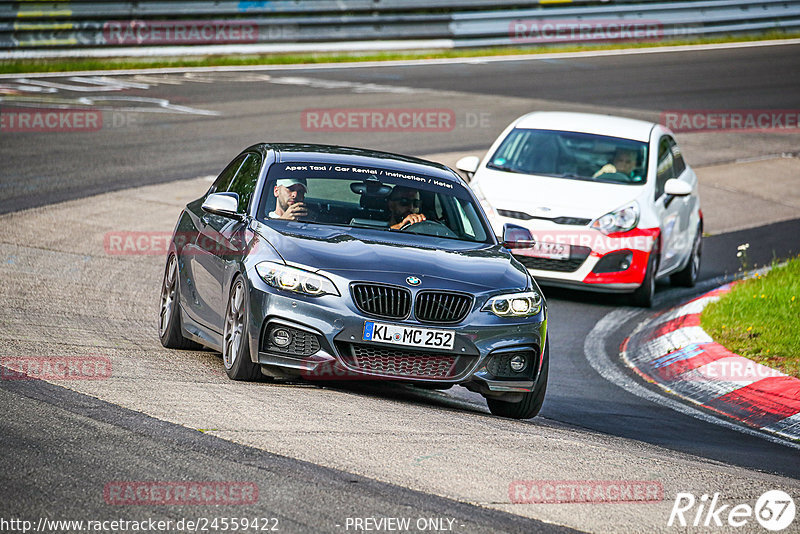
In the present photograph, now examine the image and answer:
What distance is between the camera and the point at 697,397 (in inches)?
382

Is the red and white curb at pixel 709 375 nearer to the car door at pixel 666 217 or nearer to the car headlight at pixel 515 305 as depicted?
the car door at pixel 666 217

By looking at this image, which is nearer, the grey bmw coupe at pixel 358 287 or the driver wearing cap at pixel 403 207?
the grey bmw coupe at pixel 358 287

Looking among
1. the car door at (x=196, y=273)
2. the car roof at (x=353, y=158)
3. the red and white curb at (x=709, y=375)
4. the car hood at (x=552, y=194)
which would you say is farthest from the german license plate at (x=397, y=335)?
the car hood at (x=552, y=194)

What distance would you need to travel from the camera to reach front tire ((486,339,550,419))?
8.02 metres

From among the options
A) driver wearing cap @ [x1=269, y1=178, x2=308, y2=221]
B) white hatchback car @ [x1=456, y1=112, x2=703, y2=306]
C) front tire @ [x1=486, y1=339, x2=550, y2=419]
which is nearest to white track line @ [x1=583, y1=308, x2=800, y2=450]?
white hatchback car @ [x1=456, y1=112, x2=703, y2=306]

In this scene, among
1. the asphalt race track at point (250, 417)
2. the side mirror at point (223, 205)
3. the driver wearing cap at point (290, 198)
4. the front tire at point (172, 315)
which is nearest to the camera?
the asphalt race track at point (250, 417)

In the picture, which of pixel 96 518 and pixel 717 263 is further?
pixel 717 263

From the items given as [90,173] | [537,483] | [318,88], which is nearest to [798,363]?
[537,483]

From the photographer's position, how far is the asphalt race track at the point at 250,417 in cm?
544

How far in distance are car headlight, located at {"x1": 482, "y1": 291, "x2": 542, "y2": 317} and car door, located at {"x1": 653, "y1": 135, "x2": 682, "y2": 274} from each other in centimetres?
546

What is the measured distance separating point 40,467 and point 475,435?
2.38 m

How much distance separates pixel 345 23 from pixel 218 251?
72.6 feet

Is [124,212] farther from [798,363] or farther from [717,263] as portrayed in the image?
[798,363]

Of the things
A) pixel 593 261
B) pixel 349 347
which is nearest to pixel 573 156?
pixel 593 261
